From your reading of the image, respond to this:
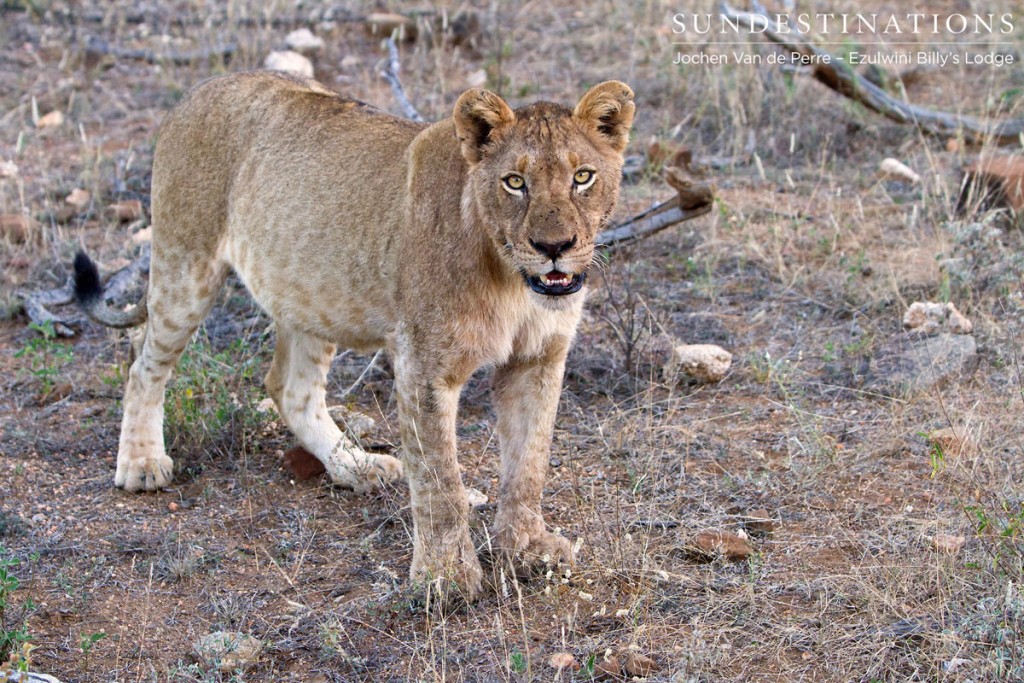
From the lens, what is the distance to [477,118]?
13.2 ft

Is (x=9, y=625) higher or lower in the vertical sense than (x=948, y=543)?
lower

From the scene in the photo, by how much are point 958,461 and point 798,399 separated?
5.13 ft

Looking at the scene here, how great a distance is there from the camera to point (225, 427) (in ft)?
18.1

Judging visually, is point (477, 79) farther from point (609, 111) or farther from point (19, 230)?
point (609, 111)

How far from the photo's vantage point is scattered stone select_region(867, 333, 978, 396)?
214 inches

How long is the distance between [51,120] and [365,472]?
18.1 feet

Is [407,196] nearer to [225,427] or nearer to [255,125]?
[255,125]

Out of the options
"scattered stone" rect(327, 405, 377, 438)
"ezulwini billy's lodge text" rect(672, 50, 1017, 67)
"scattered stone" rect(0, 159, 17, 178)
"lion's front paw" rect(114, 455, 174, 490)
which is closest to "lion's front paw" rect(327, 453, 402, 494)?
"scattered stone" rect(327, 405, 377, 438)

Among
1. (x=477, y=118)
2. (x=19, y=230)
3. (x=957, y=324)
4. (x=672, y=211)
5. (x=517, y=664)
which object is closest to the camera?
(x=517, y=664)

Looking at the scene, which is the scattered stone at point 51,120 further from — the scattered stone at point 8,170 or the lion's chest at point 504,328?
the lion's chest at point 504,328

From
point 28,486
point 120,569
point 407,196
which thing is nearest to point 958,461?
point 407,196

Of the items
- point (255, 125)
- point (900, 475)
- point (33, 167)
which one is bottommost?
point (33, 167)

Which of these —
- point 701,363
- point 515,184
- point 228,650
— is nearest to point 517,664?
point 228,650

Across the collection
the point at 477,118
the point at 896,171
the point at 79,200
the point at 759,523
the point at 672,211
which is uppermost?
the point at 477,118
